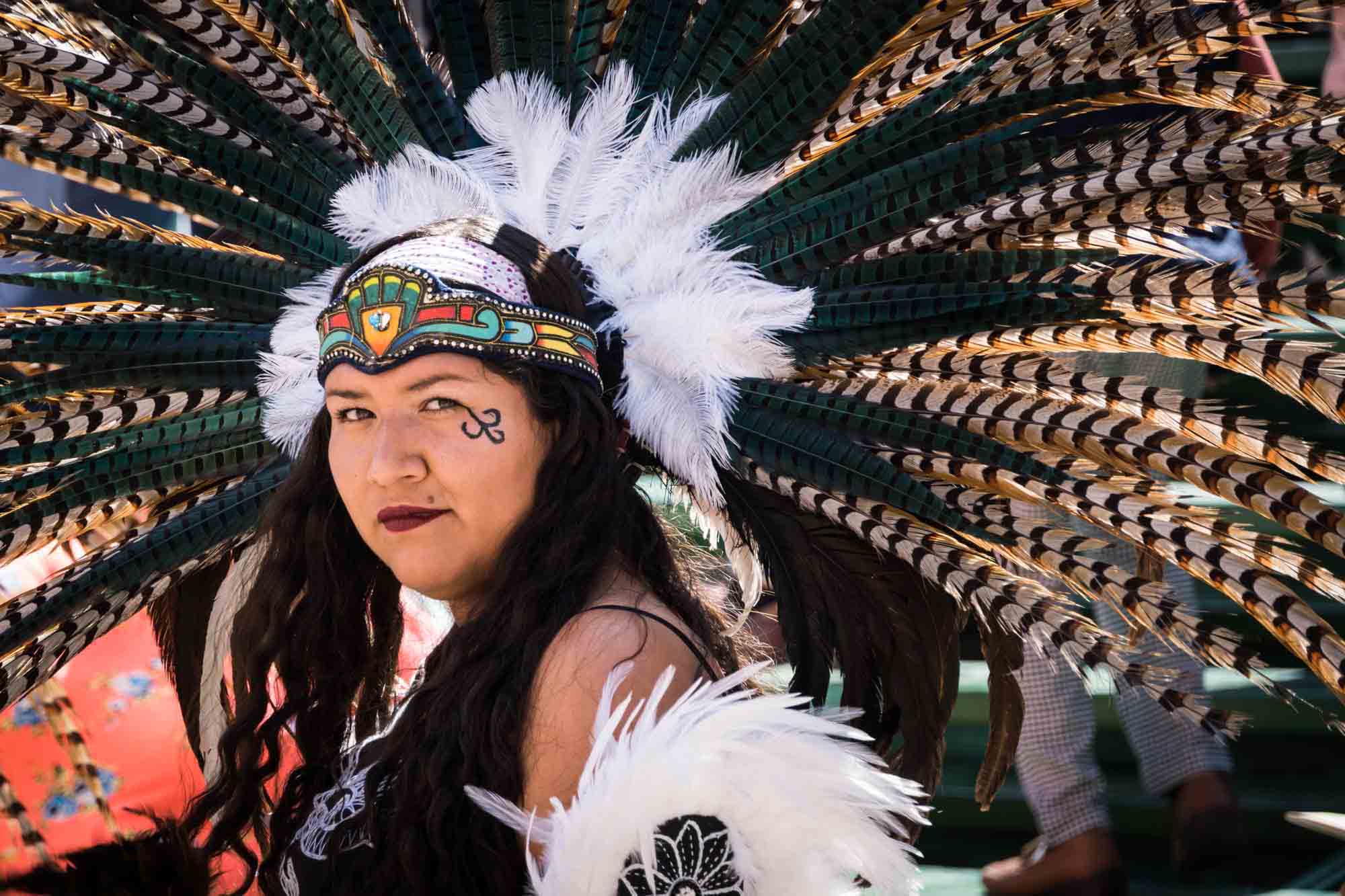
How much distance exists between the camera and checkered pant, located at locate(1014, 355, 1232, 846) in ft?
9.67

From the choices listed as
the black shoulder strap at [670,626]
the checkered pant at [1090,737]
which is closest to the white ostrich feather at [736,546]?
the black shoulder strap at [670,626]

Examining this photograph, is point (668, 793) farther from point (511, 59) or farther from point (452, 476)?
point (511, 59)

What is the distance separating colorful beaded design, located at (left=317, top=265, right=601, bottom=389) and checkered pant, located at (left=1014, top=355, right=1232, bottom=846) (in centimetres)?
154

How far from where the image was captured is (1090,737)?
9.84 ft

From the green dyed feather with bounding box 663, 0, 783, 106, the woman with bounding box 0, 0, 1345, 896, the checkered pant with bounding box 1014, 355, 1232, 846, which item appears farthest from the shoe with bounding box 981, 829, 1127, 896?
the green dyed feather with bounding box 663, 0, 783, 106

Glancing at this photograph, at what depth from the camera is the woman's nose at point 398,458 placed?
5.71 ft

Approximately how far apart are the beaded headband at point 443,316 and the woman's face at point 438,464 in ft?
0.09

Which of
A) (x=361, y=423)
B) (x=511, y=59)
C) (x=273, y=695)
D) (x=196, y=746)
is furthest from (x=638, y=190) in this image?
(x=273, y=695)

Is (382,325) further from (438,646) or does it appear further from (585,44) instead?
(585,44)

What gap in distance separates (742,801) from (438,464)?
591 mm

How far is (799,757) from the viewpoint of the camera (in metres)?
1.52

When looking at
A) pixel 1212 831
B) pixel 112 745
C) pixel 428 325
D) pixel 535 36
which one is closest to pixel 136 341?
pixel 428 325

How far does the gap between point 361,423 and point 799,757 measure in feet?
2.48

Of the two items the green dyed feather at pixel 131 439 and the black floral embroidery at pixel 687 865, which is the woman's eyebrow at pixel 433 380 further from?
the black floral embroidery at pixel 687 865
